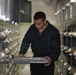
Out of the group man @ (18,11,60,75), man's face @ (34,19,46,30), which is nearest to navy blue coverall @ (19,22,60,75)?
man @ (18,11,60,75)

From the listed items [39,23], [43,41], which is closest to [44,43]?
[43,41]

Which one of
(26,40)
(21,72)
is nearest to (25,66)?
(21,72)

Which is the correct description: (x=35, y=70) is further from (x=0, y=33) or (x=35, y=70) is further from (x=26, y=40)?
(x=0, y=33)

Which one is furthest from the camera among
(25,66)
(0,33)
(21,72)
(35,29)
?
(25,66)

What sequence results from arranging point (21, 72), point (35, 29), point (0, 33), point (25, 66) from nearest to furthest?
point (0, 33) < point (35, 29) < point (21, 72) < point (25, 66)

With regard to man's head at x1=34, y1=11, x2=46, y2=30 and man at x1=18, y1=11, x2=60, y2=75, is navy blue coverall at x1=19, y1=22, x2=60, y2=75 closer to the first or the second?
man at x1=18, y1=11, x2=60, y2=75

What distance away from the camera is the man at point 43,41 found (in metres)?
3.71

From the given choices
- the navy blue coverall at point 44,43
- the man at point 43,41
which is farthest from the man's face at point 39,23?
the navy blue coverall at point 44,43

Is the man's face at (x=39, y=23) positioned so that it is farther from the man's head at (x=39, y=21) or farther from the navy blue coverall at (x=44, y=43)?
the navy blue coverall at (x=44, y=43)

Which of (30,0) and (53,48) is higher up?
(30,0)

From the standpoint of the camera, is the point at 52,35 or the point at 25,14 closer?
the point at 52,35

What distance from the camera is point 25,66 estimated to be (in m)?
9.77

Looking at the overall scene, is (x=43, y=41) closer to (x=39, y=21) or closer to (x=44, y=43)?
(x=44, y=43)

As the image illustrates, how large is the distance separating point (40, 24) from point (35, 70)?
0.76 metres
